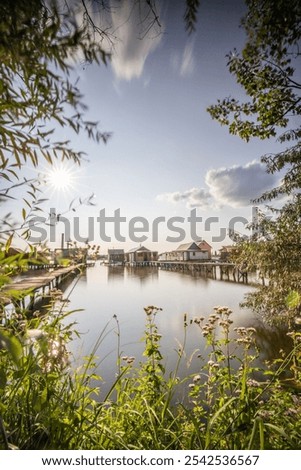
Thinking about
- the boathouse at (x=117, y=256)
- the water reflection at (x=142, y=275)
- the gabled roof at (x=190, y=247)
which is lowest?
the water reflection at (x=142, y=275)

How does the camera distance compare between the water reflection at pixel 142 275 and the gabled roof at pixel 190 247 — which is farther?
the gabled roof at pixel 190 247

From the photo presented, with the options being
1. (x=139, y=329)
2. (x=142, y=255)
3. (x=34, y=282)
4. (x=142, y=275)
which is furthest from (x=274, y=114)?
(x=142, y=255)

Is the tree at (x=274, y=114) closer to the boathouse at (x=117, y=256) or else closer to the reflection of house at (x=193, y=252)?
the reflection of house at (x=193, y=252)

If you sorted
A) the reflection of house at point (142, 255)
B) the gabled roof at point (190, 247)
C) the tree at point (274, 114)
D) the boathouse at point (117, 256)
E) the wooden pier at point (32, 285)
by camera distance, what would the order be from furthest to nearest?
the boathouse at point (117, 256)
the reflection of house at point (142, 255)
the gabled roof at point (190, 247)
the tree at point (274, 114)
the wooden pier at point (32, 285)

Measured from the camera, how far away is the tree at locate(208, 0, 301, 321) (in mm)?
2121

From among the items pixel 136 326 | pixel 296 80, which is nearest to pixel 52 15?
pixel 296 80

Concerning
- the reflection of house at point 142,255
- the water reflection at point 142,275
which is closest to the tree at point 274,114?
the water reflection at point 142,275

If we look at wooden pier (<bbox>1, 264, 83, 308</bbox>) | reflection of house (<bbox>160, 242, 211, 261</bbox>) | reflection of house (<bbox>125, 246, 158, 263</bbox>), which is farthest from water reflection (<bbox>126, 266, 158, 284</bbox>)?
reflection of house (<bbox>125, 246, 158, 263</bbox>)

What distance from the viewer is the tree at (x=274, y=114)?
6.96ft

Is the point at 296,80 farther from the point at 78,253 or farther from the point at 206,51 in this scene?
the point at 78,253

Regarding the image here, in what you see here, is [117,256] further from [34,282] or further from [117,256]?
[34,282]

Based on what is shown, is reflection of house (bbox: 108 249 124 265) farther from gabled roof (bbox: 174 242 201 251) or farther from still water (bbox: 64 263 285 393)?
still water (bbox: 64 263 285 393)

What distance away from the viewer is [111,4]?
172 cm
